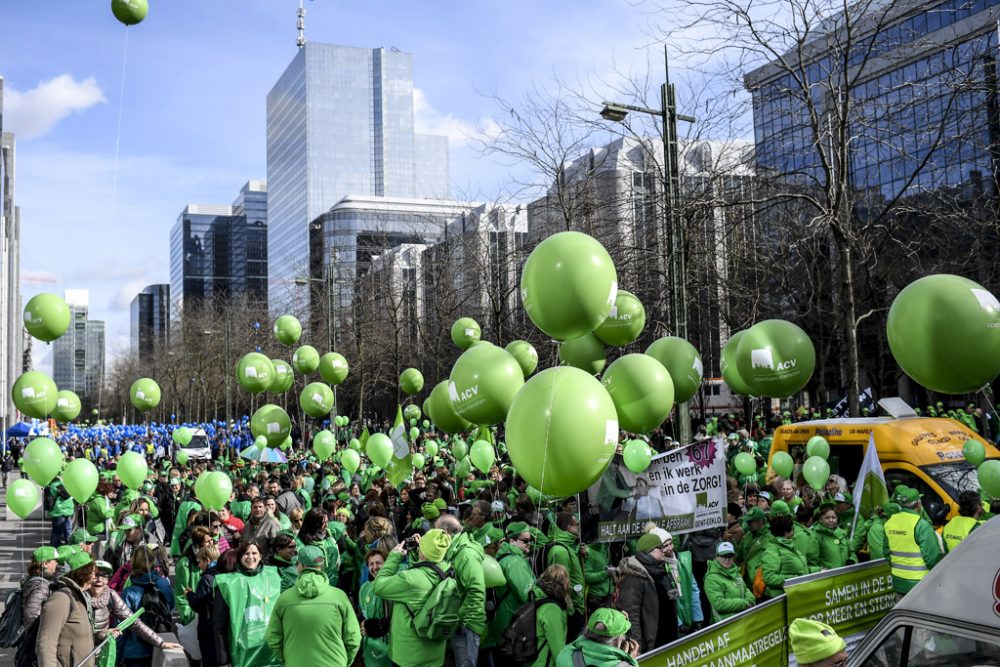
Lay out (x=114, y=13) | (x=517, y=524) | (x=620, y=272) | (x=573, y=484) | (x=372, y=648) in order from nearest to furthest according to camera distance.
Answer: (x=573, y=484) → (x=372, y=648) → (x=517, y=524) → (x=114, y=13) → (x=620, y=272)

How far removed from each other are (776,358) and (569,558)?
145 inches

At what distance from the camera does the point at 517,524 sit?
802 cm

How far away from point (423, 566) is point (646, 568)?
5.57ft

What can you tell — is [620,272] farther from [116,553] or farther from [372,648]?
[372,648]

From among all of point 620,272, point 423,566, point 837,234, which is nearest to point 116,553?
point 423,566

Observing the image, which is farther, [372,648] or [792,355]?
[792,355]

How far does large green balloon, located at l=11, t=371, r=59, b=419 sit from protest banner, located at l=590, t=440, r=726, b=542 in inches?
348

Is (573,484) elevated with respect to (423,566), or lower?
elevated

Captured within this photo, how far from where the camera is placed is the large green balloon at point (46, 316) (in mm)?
12633

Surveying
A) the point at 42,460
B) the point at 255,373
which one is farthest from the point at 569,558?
the point at 255,373

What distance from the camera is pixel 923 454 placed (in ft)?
35.7

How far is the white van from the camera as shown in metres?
3.24

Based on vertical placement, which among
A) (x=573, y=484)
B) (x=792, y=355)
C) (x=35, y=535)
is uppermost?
(x=792, y=355)

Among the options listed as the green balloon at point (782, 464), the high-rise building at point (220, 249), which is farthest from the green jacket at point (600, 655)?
the high-rise building at point (220, 249)
